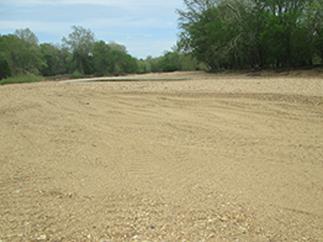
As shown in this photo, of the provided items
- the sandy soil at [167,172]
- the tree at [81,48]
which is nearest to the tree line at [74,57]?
the tree at [81,48]

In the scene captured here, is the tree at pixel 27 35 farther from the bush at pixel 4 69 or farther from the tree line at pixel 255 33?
the tree line at pixel 255 33

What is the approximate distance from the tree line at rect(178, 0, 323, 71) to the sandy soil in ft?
50.6

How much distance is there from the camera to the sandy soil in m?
3.54

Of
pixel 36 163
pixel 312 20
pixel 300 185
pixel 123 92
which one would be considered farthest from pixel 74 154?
pixel 312 20

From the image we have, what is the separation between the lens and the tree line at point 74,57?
5288 cm

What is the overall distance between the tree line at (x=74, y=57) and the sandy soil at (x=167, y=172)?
40.9 m

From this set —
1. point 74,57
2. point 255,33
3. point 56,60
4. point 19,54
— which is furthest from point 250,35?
point 56,60

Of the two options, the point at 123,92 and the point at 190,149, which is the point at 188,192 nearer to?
the point at 190,149

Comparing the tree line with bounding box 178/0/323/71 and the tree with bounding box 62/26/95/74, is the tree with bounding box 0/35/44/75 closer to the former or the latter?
the tree with bounding box 62/26/95/74

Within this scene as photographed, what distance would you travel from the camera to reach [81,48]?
62.8 m

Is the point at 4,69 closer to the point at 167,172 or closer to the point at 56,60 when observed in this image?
the point at 56,60

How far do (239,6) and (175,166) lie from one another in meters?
25.2

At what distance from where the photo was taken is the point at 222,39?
29.3m

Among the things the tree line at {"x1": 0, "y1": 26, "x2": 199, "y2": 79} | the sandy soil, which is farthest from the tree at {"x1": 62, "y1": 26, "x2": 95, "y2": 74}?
the sandy soil
